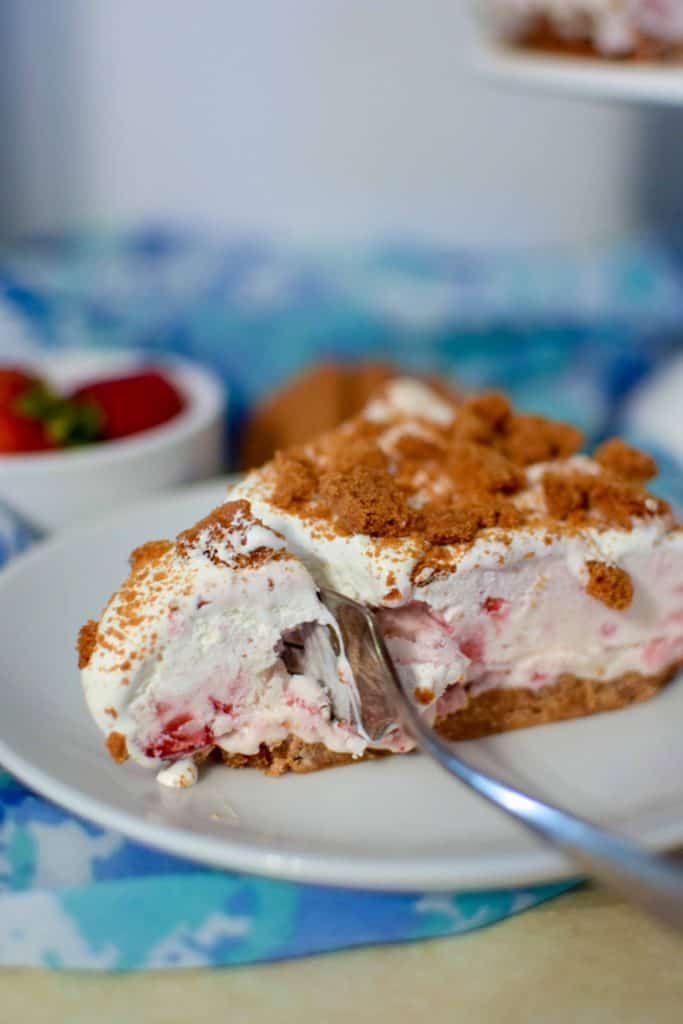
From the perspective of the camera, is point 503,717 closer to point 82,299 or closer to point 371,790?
point 371,790

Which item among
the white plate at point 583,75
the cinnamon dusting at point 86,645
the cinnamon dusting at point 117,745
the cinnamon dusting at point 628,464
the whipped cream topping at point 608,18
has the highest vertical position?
the whipped cream topping at point 608,18

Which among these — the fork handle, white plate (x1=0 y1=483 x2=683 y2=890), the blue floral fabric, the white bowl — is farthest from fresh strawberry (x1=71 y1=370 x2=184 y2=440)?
the fork handle

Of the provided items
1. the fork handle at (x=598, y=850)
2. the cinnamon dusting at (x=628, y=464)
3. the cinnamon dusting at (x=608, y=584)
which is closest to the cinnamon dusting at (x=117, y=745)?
the fork handle at (x=598, y=850)

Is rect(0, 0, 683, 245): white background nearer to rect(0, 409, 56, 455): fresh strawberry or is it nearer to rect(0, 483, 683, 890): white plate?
rect(0, 409, 56, 455): fresh strawberry

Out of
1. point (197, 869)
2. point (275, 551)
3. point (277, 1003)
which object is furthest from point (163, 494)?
point (277, 1003)

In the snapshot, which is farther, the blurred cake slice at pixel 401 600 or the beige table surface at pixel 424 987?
the blurred cake slice at pixel 401 600

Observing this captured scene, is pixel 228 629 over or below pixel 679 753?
over

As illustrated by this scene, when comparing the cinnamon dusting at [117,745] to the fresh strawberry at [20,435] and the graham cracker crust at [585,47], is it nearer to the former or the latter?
the fresh strawberry at [20,435]
